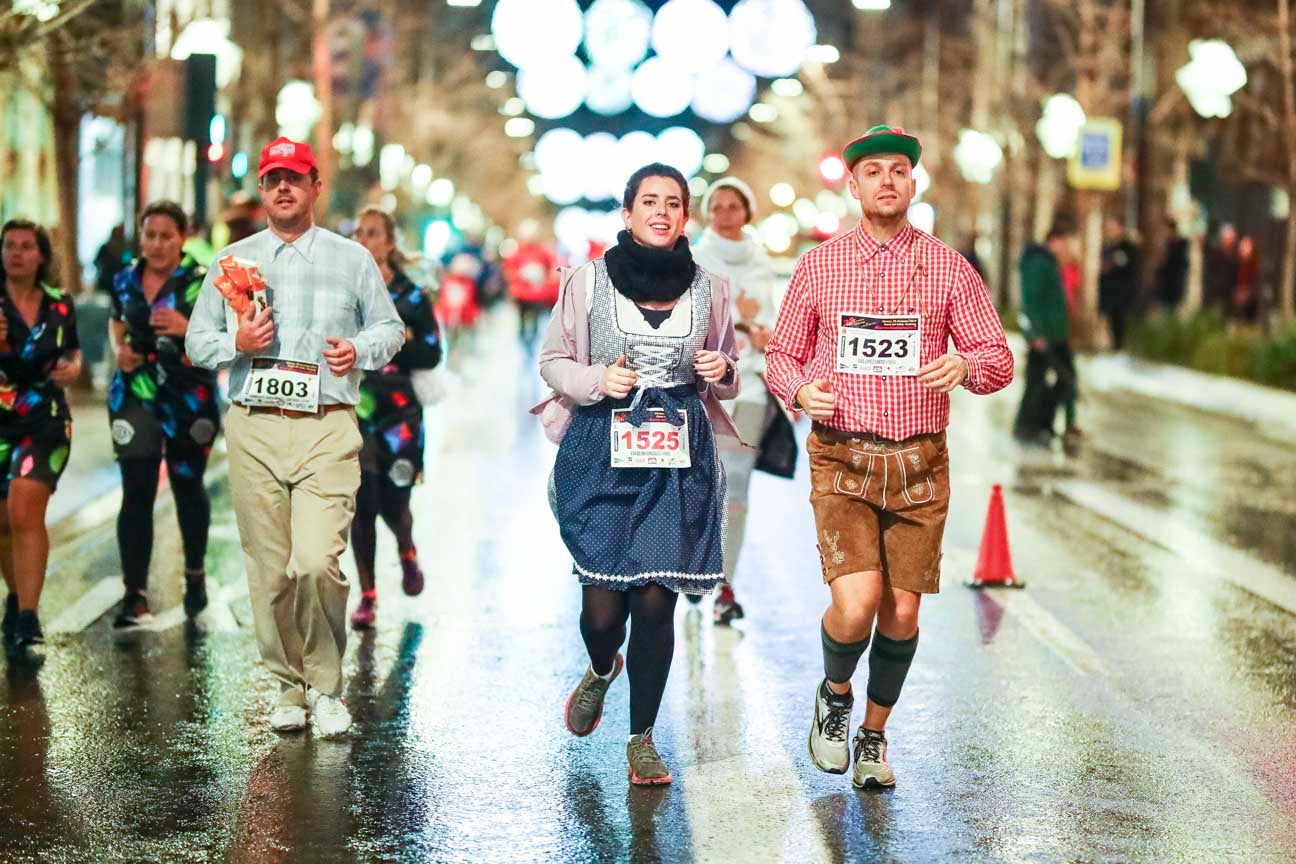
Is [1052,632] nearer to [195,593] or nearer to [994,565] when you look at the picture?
[994,565]

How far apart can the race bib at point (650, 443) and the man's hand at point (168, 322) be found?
321 cm

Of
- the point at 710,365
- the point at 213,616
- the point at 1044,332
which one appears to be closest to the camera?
the point at 710,365

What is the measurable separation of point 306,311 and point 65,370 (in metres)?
2.12

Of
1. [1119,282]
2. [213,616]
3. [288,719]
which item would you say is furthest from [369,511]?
[1119,282]

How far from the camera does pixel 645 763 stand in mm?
6707

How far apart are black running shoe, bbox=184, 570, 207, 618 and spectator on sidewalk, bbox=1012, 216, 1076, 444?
9.80m

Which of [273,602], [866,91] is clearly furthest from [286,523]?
[866,91]

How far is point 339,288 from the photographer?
24.4 feet

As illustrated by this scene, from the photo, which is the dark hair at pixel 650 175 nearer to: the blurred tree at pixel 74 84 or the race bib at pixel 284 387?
the race bib at pixel 284 387

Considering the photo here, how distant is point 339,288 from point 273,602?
109 cm

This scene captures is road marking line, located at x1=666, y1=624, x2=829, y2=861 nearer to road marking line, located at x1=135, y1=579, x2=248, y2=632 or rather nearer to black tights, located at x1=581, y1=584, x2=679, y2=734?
black tights, located at x1=581, y1=584, x2=679, y2=734

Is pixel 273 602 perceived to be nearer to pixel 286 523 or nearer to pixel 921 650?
pixel 286 523

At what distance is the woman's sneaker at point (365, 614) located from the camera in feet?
31.7

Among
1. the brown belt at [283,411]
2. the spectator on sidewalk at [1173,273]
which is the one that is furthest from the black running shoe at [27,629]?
the spectator on sidewalk at [1173,273]
